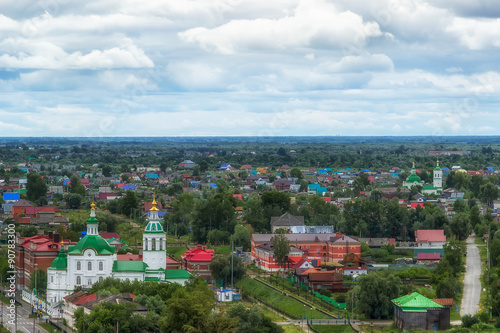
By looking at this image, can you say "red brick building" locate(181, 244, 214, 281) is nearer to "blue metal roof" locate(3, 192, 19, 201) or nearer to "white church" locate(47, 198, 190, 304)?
"white church" locate(47, 198, 190, 304)

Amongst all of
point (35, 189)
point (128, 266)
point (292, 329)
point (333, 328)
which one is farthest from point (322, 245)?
point (35, 189)

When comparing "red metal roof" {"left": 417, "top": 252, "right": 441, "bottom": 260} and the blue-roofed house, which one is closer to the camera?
"red metal roof" {"left": 417, "top": 252, "right": 441, "bottom": 260}

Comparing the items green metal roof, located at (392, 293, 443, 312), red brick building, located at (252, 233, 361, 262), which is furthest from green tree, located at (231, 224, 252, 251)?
green metal roof, located at (392, 293, 443, 312)

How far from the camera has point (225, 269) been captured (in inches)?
2810

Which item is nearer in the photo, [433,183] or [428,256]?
[428,256]

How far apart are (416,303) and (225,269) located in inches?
694

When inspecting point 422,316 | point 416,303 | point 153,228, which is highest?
point 153,228

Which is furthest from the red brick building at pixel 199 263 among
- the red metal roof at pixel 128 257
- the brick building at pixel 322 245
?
the brick building at pixel 322 245

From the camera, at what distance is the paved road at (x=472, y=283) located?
206ft

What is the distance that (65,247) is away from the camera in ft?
235

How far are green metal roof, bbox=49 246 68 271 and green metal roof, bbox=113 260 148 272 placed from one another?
11.0 feet

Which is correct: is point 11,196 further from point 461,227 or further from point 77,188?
point 461,227

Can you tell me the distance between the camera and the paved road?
6272 cm

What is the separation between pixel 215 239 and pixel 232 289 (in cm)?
2458
